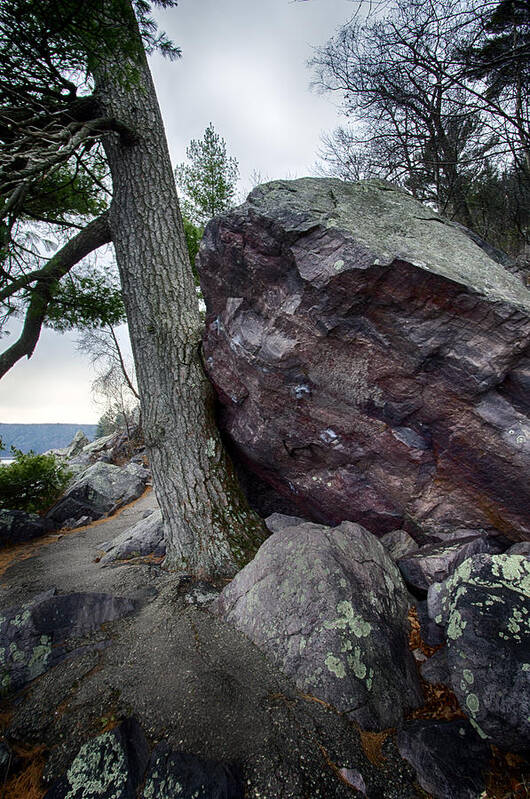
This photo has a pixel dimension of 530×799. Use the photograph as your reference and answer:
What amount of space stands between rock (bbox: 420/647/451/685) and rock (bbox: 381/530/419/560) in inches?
25.9

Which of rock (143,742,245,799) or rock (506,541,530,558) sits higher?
rock (506,541,530,558)

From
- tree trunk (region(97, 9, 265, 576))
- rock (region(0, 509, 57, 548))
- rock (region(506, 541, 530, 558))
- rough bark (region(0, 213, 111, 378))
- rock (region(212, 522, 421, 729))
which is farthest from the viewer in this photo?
rock (region(0, 509, 57, 548))

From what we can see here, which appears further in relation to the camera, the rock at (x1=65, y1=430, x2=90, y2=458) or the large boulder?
the rock at (x1=65, y1=430, x2=90, y2=458)

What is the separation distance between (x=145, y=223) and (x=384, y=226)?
2.45 m

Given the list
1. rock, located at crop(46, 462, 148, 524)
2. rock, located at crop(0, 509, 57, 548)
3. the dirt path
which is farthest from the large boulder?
rock, located at crop(46, 462, 148, 524)

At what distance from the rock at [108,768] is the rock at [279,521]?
1889mm

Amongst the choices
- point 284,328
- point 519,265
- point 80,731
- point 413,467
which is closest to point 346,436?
point 413,467

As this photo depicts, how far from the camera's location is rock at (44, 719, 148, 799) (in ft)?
4.69

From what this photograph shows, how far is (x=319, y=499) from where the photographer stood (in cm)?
304

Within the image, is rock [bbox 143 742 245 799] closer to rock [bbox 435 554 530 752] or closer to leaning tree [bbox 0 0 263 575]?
rock [bbox 435 554 530 752]

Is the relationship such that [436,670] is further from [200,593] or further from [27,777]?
[27,777]

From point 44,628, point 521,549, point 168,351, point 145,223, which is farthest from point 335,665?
point 145,223

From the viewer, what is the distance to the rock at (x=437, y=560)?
2322mm

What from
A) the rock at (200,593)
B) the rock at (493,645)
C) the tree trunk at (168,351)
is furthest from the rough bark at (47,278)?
the rock at (493,645)
